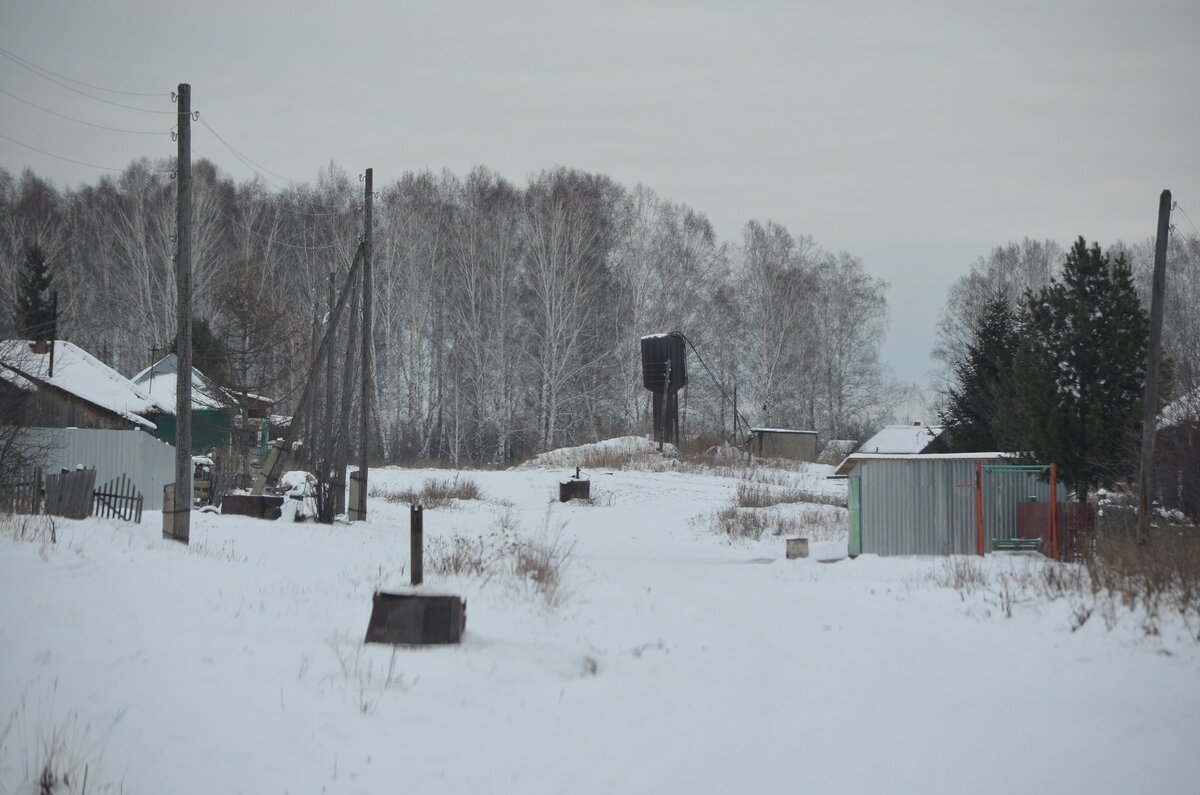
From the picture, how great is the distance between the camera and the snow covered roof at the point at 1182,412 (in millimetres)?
22688

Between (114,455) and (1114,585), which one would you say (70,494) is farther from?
(1114,585)

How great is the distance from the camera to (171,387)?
1757 inches

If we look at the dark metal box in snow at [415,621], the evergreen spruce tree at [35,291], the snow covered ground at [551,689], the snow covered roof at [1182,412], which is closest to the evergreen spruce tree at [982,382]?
the snow covered roof at [1182,412]

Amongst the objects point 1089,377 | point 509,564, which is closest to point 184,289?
point 509,564

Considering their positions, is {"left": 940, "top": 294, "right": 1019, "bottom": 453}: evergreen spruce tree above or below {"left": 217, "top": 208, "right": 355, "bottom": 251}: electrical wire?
below

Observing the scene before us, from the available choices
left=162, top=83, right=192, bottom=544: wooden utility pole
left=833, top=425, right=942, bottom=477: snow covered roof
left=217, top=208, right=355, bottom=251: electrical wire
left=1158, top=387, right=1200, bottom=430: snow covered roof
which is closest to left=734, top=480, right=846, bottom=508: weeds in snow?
left=1158, top=387, right=1200, bottom=430: snow covered roof

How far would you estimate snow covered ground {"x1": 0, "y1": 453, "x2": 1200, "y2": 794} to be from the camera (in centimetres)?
641

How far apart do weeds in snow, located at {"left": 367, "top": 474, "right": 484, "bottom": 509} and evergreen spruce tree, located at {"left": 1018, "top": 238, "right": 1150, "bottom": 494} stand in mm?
15910

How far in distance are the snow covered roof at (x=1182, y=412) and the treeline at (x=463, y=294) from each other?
28.5 metres

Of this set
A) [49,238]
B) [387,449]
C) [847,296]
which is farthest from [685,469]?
[49,238]

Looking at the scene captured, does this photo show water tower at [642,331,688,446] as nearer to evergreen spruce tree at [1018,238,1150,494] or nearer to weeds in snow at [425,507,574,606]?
evergreen spruce tree at [1018,238,1150,494]

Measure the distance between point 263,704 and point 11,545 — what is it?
15.2 feet

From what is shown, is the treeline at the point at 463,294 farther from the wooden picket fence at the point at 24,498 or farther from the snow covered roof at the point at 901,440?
the wooden picket fence at the point at 24,498

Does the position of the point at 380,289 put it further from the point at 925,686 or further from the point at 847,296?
the point at 925,686
